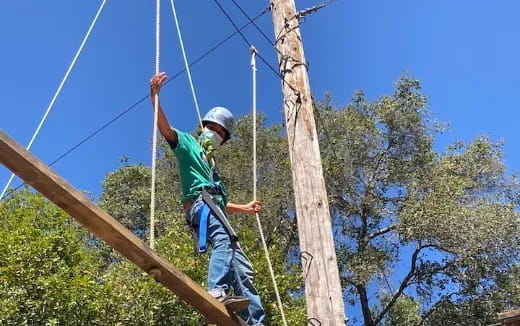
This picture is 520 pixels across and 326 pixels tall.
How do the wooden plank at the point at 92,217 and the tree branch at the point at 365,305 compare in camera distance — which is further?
the tree branch at the point at 365,305

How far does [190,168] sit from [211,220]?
360 millimetres

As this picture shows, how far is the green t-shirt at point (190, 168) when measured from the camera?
356 cm

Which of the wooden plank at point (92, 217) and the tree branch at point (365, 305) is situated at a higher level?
the tree branch at point (365, 305)

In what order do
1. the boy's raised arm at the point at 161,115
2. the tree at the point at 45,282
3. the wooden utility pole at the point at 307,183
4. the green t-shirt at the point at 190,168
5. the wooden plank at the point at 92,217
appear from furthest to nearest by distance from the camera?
the tree at the point at 45,282, the wooden utility pole at the point at 307,183, the green t-shirt at the point at 190,168, the boy's raised arm at the point at 161,115, the wooden plank at the point at 92,217

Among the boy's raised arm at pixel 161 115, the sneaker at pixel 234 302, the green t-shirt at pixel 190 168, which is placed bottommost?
the sneaker at pixel 234 302

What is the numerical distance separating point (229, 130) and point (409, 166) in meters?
11.0

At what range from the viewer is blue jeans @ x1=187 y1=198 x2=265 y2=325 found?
3.31 m

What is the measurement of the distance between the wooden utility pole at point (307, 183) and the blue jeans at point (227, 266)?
0.54 meters

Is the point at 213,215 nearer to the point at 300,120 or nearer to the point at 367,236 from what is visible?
the point at 300,120

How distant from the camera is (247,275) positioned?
345 centimetres

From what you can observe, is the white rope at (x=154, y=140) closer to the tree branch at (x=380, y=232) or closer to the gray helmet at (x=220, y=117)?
the gray helmet at (x=220, y=117)

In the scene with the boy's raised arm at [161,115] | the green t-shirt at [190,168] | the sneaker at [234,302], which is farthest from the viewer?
the green t-shirt at [190,168]

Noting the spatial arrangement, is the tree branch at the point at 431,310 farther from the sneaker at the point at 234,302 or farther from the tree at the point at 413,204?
the sneaker at the point at 234,302

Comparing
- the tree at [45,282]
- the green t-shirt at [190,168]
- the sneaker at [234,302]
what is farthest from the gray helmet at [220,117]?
the tree at [45,282]
